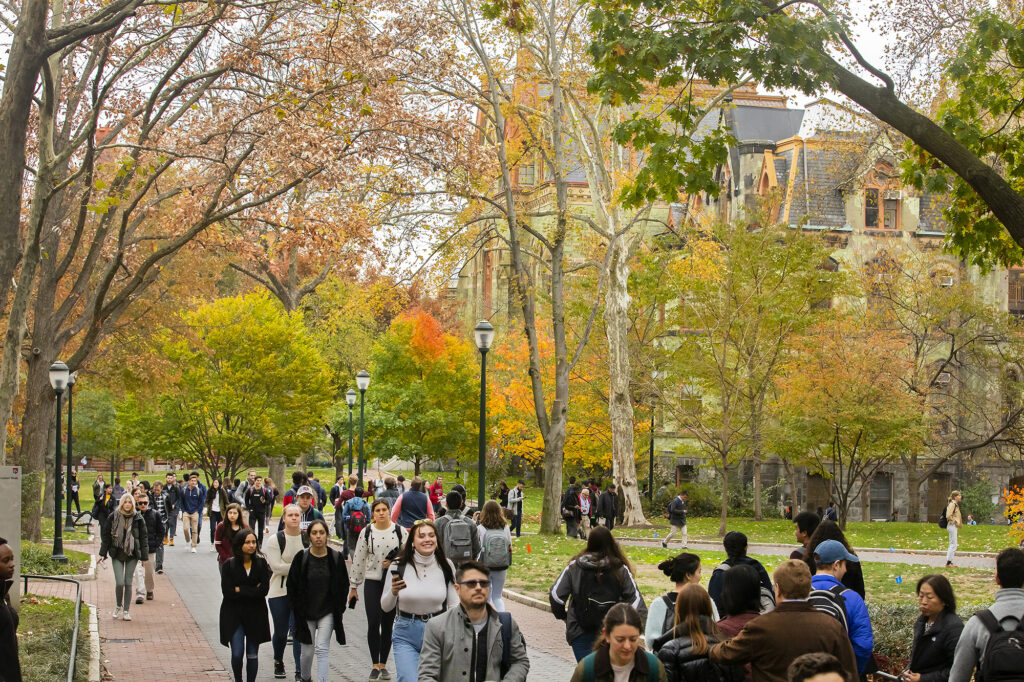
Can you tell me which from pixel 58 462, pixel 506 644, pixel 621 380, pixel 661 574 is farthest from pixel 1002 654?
pixel 621 380

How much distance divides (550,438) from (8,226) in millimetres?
20112

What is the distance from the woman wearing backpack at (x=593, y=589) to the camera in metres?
8.95

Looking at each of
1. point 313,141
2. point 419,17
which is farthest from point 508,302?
point 313,141

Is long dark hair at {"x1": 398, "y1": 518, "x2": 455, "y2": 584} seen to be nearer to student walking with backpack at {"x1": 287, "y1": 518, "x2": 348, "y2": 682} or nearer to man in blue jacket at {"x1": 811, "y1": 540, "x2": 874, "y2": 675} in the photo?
student walking with backpack at {"x1": 287, "y1": 518, "x2": 348, "y2": 682}

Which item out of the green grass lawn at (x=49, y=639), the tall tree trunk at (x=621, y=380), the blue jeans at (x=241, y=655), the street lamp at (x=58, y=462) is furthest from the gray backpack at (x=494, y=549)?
the tall tree trunk at (x=621, y=380)

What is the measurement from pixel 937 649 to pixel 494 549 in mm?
6648

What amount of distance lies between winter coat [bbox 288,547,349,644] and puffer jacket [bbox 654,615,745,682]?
512 centimetres

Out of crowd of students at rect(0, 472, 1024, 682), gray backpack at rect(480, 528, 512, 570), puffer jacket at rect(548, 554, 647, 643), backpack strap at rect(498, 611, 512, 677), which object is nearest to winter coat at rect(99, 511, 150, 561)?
crowd of students at rect(0, 472, 1024, 682)

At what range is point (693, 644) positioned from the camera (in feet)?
22.0

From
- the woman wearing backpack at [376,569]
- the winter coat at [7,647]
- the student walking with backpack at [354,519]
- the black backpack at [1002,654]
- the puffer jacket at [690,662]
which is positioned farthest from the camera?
the student walking with backpack at [354,519]

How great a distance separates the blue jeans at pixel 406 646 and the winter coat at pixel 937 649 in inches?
148

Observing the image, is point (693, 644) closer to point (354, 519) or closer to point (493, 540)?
point (493, 540)

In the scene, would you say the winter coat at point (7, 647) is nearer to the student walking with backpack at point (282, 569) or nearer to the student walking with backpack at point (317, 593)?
the student walking with backpack at point (317, 593)

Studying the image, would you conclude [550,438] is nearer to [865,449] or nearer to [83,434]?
[865,449]
